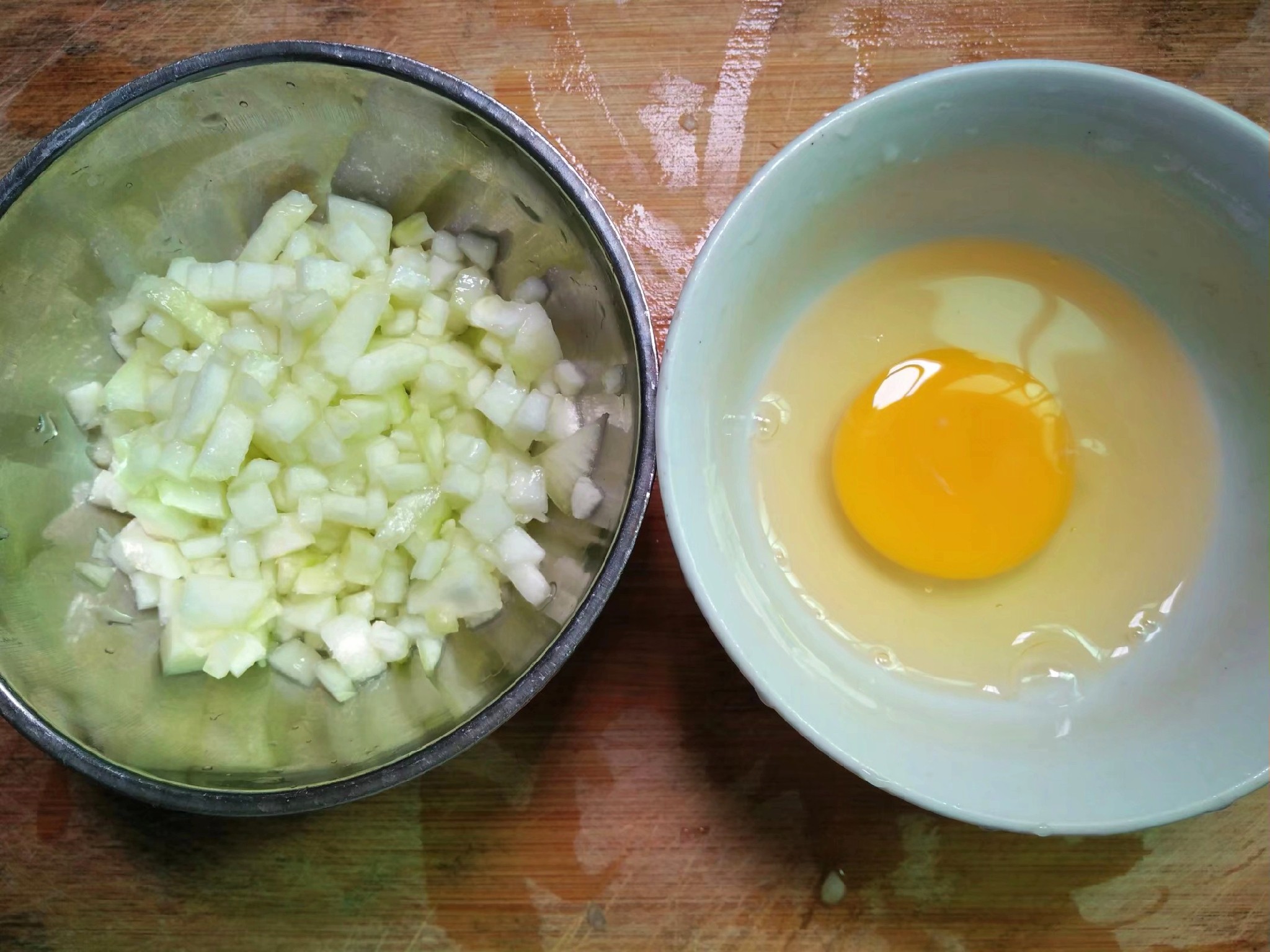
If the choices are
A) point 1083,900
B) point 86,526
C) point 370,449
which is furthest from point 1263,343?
point 86,526

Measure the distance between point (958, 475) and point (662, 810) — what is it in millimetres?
A: 788

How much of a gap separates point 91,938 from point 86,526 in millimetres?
763

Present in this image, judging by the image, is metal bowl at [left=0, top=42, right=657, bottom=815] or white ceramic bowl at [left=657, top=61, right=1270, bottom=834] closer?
white ceramic bowl at [left=657, top=61, right=1270, bottom=834]

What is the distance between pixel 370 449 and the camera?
157cm

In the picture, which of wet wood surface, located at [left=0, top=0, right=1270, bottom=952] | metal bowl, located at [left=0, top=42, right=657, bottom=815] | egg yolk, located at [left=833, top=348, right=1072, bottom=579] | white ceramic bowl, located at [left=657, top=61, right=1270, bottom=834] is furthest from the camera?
wet wood surface, located at [left=0, top=0, right=1270, bottom=952]

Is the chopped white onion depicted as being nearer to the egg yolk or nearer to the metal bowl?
the metal bowl

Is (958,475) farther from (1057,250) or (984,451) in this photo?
(1057,250)

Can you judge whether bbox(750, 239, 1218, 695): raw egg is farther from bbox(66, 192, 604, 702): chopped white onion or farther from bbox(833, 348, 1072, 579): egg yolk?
bbox(66, 192, 604, 702): chopped white onion

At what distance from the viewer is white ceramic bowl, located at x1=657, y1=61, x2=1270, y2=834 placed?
117cm

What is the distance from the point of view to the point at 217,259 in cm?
174

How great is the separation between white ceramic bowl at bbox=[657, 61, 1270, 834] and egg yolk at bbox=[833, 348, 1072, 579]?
21cm

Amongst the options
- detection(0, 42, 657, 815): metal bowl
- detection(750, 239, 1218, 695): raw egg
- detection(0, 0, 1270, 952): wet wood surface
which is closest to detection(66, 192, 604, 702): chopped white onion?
detection(0, 42, 657, 815): metal bowl

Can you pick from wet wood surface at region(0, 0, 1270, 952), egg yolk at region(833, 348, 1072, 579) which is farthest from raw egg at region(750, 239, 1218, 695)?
wet wood surface at region(0, 0, 1270, 952)

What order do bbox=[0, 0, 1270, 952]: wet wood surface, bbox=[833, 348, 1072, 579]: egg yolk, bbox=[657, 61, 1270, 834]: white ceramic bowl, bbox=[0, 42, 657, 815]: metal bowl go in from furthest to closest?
bbox=[0, 0, 1270, 952]: wet wood surface
bbox=[833, 348, 1072, 579]: egg yolk
bbox=[0, 42, 657, 815]: metal bowl
bbox=[657, 61, 1270, 834]: white ceramic bowl
